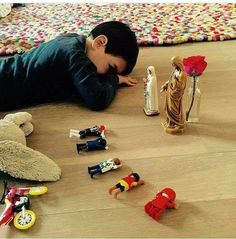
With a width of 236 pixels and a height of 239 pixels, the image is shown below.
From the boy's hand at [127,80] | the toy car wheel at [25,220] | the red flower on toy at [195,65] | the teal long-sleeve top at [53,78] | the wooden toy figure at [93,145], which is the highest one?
the red flower on toy at [195,65]

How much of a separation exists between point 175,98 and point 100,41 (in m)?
0.41

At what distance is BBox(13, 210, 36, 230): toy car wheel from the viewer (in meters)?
0.83

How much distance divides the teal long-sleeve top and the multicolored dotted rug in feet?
1.45

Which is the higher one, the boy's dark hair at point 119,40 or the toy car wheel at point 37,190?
the boy's dark hair at point 119,40

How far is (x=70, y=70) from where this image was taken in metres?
1.26

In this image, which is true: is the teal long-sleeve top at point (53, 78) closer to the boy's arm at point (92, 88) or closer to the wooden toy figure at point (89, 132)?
the boy's arm at point (92, 88)

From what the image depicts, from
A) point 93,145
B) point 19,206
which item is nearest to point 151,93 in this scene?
point 93,145

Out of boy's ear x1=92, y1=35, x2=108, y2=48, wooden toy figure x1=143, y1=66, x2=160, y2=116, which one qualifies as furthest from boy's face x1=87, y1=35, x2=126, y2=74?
wooden toy figure x1=143, y1=66, x2=160, y2=116

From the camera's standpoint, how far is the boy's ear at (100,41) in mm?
1312

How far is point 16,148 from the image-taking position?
95cm

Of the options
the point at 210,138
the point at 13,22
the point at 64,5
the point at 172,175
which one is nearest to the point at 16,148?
the point at 172,175

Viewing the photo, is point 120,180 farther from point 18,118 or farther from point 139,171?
point 18,118

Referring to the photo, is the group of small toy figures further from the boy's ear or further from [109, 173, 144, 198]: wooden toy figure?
the boy's ear

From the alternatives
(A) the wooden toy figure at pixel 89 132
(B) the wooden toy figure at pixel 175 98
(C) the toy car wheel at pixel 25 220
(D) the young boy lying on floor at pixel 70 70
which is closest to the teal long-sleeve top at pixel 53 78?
(D) the young boy lying on floor at pixel 70 70
